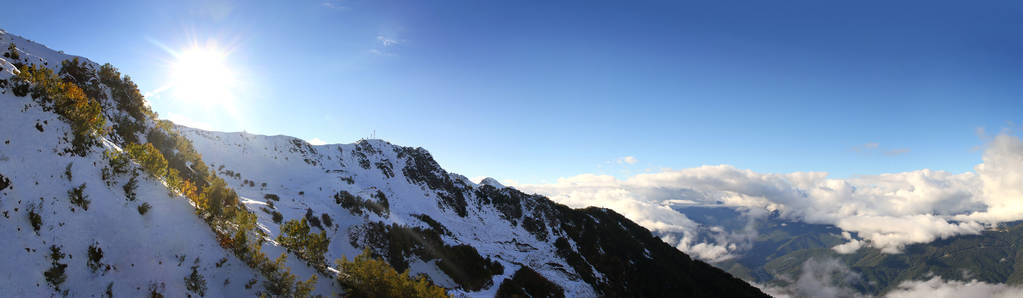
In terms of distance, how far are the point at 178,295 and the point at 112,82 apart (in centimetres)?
3376

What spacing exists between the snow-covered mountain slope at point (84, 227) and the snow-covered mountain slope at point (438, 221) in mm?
16459

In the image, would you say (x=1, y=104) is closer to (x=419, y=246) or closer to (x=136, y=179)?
(x=136, y=179)

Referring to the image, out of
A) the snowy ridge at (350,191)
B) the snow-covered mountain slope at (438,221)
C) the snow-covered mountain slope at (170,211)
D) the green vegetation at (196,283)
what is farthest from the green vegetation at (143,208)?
the snow-covered mountain slope at (438,221)

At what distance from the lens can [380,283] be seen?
26.3m

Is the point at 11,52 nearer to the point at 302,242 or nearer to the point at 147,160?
the point at 147,160

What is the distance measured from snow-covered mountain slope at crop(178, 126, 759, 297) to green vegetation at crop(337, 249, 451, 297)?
693 inches

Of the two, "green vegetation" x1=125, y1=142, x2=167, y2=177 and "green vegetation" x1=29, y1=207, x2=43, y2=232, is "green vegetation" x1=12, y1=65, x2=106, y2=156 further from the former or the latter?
"green vegetation" x1=29, y1=207, x2=43, y2=232

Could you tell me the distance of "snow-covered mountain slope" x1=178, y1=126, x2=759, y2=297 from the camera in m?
58.8

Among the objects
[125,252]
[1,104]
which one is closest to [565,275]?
[125,252]

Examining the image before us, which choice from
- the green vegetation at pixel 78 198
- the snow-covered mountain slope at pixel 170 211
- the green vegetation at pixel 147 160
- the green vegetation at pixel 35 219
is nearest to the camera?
the green vegetation at pixel 35 219

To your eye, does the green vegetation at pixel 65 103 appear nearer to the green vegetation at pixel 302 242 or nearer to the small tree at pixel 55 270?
the small tree at pixel 55 270

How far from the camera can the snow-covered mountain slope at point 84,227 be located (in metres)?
16.5

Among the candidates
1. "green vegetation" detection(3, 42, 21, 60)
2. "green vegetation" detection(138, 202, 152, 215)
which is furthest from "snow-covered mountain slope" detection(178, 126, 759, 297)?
"green vegetation" detection(3, 42, 21, 60)

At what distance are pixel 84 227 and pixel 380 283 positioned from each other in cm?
1574
